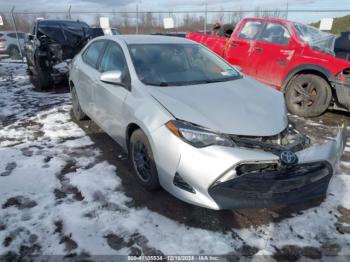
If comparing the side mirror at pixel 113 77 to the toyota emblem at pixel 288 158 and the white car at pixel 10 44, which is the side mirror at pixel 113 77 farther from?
the white car at pixel 10 44

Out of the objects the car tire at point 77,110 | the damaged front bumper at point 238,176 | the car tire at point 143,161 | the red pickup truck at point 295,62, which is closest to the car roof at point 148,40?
the car tire at point 143,161

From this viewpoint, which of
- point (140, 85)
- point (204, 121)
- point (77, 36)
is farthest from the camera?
point (77, 36)

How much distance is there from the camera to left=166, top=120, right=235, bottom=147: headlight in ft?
8.45

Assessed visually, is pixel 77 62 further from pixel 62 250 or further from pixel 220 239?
pixel 220 239

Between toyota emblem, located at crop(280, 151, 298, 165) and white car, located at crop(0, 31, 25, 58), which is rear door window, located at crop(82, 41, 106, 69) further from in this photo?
white car, located at crop(0, 31, 25, 58)

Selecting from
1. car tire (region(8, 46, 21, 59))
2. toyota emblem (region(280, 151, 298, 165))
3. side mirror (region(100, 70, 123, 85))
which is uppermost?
side mirror (region(100, 70, 123, 85))

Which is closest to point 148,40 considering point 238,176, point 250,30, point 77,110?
point 77,110

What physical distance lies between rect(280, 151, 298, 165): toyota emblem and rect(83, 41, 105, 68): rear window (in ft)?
9.99

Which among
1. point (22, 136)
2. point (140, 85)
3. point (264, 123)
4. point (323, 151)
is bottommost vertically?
point (22, 136)

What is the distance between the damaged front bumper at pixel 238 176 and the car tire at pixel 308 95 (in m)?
3.29

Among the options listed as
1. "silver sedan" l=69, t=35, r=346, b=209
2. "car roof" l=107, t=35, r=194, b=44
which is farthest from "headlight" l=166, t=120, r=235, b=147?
"car roof" l=107, t=35, r=194, b=44

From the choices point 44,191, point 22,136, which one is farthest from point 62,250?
point 22,136

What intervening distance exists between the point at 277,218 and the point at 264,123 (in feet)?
3.06

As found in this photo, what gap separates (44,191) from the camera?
3.34 metres
